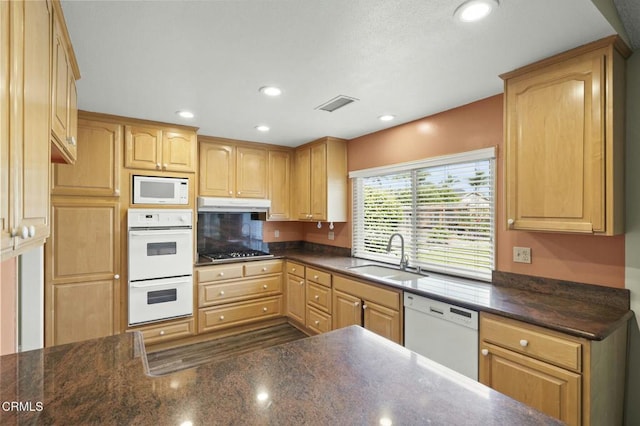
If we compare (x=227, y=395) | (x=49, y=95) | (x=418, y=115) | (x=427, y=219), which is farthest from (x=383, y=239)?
(x=49, y=95)

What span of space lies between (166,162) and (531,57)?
A: 126 inches

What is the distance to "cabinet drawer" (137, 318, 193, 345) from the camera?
10.3 feet

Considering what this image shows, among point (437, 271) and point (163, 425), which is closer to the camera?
point (163, 425)

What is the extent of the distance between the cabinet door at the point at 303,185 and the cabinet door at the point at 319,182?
0.27 ft

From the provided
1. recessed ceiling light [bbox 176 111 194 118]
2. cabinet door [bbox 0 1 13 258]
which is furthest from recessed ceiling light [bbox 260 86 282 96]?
cabinet door [bbox 0 1 13 258]

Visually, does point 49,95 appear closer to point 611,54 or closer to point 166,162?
point 166,162

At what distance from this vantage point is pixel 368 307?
108 inches

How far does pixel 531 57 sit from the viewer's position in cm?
184

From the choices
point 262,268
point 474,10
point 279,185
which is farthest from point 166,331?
point 474,10

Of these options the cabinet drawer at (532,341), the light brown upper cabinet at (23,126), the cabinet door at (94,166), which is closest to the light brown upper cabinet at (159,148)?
the cabinet door at (94,166)

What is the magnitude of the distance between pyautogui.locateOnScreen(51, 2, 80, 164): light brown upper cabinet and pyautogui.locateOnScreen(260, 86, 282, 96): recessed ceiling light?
1129 mm

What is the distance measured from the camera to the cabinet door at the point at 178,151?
3.29 meters

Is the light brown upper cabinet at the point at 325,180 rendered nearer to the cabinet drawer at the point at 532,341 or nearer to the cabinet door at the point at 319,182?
the cabinet door at the point at 319,182

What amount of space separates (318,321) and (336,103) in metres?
2.24
